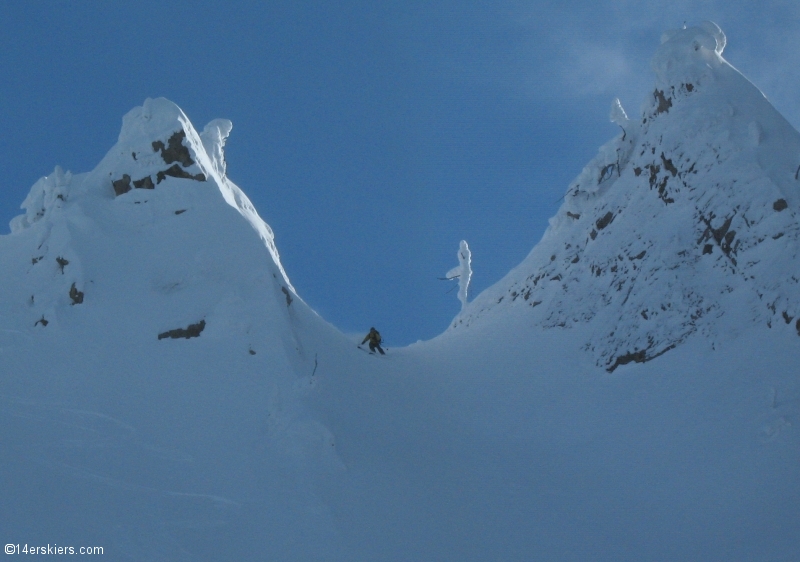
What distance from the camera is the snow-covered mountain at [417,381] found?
1340cm

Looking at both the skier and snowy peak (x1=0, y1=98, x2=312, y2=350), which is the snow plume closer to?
the skier

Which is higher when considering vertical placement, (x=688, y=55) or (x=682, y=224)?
(x=688, y=55)

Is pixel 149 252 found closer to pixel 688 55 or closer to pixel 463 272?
pixel 688 55

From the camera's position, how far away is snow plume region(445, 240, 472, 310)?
46597mm

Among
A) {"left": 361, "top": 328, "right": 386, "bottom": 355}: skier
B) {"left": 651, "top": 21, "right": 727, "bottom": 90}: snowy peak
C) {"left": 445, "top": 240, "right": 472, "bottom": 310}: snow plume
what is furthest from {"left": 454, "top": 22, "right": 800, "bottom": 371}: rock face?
{"left": 445, "top": 240, "right": 472, "bottom": 310}: snow plume

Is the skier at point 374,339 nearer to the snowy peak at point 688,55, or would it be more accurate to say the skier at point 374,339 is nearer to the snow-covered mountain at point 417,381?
the snow-covered mountain at point 417,381

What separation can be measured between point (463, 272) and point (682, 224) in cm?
2360

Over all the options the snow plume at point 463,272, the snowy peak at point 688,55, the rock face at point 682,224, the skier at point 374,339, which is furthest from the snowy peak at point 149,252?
the snow plume at point 463,272

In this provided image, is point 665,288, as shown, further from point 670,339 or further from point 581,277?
point 581,277

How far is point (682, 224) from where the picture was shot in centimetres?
2430

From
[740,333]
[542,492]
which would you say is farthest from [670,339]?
[542,492]

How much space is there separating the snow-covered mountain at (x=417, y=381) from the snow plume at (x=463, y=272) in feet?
55.0

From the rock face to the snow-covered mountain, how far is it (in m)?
0.10

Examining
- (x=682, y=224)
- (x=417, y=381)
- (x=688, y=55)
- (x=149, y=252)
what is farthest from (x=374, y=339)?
(x=688, y=55)
